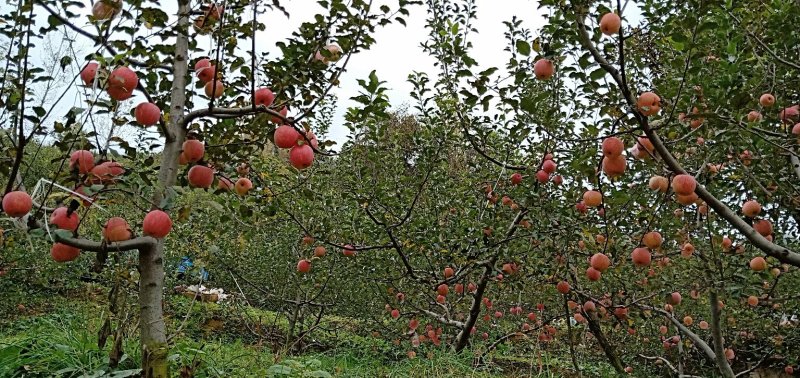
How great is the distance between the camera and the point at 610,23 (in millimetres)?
1727

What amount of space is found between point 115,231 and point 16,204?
12.1 inches

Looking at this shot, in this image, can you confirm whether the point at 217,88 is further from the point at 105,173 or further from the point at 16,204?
the point at 16,204

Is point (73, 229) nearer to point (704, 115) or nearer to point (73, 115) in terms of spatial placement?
point (73, 115)

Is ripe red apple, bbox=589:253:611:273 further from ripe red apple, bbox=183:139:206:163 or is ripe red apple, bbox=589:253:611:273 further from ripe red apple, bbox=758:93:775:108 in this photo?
ripe red apple, bbox=183:139:206:163

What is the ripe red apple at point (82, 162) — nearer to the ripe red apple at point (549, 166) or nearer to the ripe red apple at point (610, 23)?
the ripe red apple at point (610, 23)

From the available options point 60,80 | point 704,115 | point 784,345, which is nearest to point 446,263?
point 704,115

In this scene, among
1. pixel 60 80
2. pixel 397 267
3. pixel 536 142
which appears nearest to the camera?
pixel 60 80

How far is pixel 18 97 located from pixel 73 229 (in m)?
0.47

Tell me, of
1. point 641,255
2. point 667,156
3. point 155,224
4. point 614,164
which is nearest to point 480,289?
point 641,255

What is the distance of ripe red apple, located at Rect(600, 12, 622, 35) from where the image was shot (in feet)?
5.62

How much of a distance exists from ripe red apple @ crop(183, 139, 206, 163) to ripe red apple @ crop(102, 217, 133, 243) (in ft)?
1.26

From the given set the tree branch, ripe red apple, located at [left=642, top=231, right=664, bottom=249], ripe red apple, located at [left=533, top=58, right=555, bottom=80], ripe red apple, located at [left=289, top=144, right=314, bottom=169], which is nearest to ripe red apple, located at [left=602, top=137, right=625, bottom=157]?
the tree branch

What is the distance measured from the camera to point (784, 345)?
4988 millimetres

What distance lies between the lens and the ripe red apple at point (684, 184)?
6.57ft
